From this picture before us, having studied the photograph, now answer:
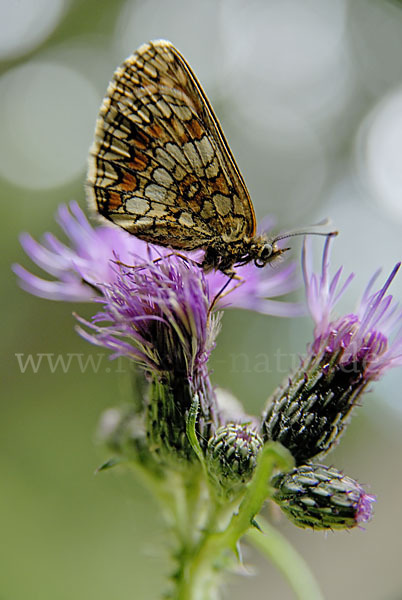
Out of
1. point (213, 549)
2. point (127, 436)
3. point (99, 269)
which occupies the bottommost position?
point (213, 549)

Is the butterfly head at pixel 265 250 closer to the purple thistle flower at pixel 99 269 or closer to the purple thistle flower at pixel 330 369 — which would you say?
the purple thistle flower at pixel 99 269

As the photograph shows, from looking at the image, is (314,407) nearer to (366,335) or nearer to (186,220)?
(366,335)

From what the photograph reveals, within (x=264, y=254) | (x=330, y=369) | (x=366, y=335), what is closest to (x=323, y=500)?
(x=330, y=369)

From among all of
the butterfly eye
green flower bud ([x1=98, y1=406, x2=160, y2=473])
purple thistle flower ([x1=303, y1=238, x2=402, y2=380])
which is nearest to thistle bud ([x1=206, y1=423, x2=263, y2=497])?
green flower bud ([x1=98, y1=406, x2=160, y2=473])

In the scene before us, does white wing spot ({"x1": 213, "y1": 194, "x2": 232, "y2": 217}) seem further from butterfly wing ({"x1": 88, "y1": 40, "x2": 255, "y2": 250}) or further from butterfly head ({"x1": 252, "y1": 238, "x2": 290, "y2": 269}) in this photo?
Result: butterfly head ({"x1": 252, "y1": 238, "x2": 290, "y2": 269})

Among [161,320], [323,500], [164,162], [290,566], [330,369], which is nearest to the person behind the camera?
[323,500]

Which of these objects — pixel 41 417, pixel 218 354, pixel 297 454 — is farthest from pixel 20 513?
pixel 297 454
